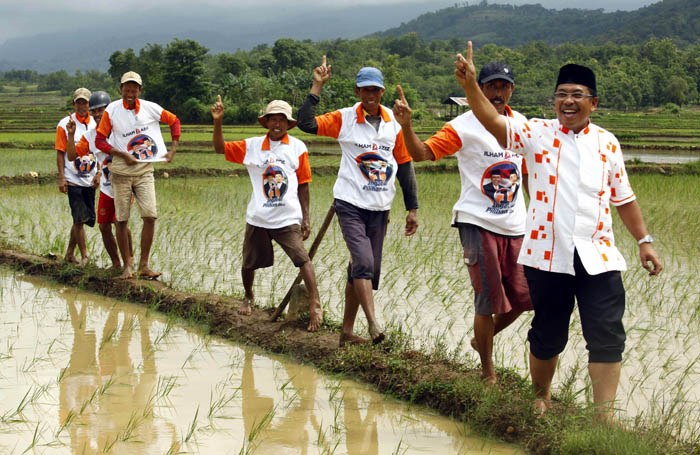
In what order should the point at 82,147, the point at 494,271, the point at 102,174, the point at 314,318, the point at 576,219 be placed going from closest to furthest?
1. the point at 576,219
2. the point at 494,271
3. the point at 314,318
4. the point at 102,174
5. the point at 82,147

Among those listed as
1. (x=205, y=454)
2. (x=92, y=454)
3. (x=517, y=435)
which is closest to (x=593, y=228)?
(x=517, y=435)

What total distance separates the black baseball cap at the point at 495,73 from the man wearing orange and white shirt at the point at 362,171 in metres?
0.75

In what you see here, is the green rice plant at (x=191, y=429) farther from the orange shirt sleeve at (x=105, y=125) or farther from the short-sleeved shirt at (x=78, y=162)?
the short-sleeved shirt at (x=78, y=162)

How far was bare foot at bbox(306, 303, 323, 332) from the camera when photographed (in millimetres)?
5266

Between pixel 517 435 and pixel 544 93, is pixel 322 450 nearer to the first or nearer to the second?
pixel 517 435

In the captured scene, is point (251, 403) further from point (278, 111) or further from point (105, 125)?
point (105, 125)

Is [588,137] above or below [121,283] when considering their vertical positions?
above

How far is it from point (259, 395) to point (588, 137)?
2.20 metres

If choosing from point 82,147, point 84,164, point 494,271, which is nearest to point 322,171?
point 84,164

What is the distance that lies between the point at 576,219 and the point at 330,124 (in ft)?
6.10

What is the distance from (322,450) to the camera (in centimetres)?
360

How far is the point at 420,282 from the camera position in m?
6.80

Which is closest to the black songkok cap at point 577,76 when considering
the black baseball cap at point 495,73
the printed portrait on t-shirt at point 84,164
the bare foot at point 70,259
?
the black baseball cap at point 495,73

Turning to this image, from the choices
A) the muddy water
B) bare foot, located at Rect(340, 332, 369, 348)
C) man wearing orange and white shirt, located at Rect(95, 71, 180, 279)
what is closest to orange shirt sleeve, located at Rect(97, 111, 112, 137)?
man wearing orange and white shirt, located at Rect(95, 71, 180, 279)
